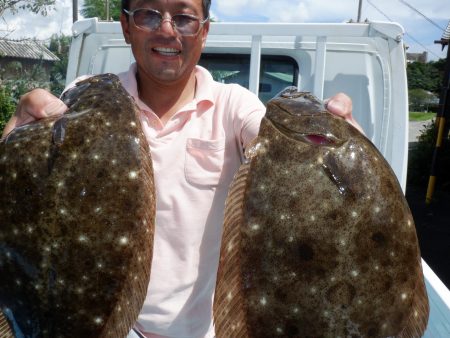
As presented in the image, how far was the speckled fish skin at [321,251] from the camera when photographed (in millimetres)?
1842

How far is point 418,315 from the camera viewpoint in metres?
1.92

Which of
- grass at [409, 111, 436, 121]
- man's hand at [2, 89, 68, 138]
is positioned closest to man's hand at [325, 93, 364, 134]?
man's hand at [2, 89, 68, 138]

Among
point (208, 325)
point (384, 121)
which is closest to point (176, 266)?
point (208, 325)

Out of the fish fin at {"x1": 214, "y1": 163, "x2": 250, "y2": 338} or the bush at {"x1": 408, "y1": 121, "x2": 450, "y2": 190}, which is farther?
the bush at {"x1": 408, "y1": 121, "x2": 450, "y2": 190}

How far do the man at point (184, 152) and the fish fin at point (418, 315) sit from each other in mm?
882

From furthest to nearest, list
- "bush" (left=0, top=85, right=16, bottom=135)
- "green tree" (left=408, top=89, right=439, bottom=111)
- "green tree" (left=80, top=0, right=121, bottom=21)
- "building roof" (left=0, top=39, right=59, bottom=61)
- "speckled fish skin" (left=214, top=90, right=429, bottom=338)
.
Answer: "green tree" (left=408, top=89, right=439, bottom=111), "green tree" (left=80, top=0, right=121, bottom=21), "building roof" (left=0, top=39, right=59, bottom=61), "bush" (left=0, top=85, right=16, bottom=135), "speckled fish skin" (left=214, top=90, right=429, bottom=338)

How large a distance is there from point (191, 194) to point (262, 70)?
2343 mm

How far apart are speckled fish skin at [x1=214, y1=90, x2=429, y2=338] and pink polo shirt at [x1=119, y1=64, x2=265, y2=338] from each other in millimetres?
452

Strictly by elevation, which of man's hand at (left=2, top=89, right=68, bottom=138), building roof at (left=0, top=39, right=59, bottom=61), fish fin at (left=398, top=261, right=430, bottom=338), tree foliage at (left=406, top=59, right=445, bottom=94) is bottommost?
tree foliage at (left=406, top=59, right=445, bottom=94)

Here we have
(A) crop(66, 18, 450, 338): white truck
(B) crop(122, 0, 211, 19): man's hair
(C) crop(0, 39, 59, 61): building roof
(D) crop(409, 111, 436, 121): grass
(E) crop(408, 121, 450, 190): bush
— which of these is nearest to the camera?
(B) crop(122, 0, 211, 19): man's hair

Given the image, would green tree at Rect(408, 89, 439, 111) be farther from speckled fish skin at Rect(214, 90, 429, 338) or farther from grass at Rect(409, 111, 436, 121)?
speckled fish skin at Rect(214, 90, 429, 338)

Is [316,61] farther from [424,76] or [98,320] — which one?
[424,76]

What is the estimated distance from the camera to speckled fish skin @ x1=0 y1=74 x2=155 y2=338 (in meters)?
1.92

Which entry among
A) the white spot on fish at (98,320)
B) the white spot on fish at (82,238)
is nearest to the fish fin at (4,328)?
the white spot on fish at (98,320)
